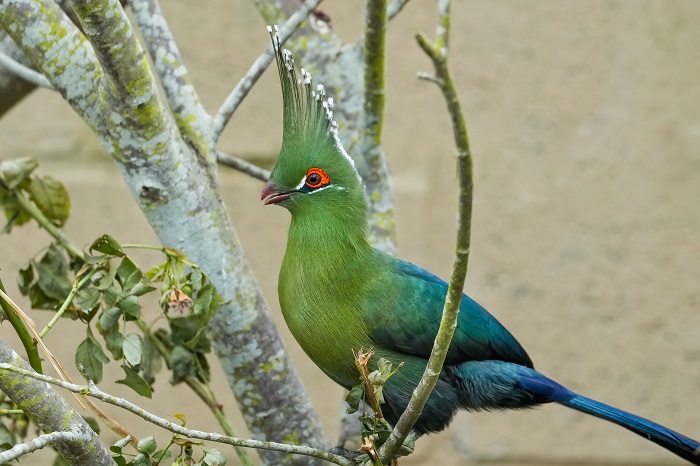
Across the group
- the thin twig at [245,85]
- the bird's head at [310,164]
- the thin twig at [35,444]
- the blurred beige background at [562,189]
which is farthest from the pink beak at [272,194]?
the blurred beige background at [562,189]

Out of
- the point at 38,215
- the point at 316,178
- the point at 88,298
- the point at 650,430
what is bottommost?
the point at 88,298

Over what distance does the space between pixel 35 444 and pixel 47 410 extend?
0.09m

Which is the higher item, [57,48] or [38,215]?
[57,48]

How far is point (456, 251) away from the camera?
755 mm

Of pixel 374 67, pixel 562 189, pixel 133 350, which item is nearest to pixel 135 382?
pixel 133 350

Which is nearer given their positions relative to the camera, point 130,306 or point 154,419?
point 154,419

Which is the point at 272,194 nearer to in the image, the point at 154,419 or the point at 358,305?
the point at 358,305

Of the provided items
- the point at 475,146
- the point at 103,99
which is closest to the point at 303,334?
the point at 103,99

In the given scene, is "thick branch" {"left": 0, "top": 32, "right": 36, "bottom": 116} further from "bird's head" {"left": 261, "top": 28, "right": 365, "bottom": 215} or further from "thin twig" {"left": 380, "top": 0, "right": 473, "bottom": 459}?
"thin twig" {"left": 380, "top": 0, "right": 473, "bottom": 459}

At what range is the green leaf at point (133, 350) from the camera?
1111 millimetres

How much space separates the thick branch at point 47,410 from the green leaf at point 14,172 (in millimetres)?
564

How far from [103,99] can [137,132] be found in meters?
0.06

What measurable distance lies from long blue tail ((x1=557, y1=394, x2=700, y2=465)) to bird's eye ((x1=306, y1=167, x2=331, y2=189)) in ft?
1.66

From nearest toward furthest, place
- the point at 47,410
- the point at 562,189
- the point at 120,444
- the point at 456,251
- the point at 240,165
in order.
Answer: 1. the point at 456,251
2. the point at 47,410
3. the point at 120,444
4. the point at 240,165
5. the point at 562,189
